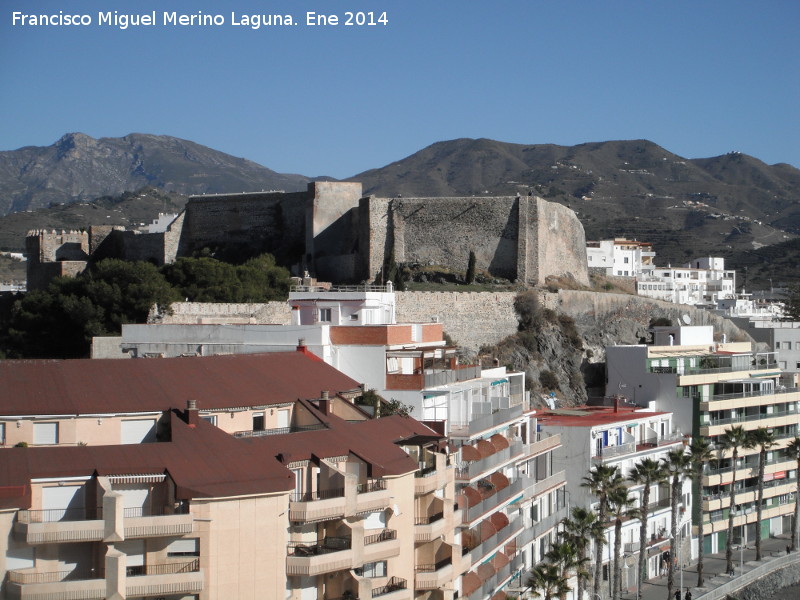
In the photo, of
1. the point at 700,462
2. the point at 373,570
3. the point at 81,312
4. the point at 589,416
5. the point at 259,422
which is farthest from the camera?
the point at 81,312

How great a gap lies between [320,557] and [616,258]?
67593 millimetres

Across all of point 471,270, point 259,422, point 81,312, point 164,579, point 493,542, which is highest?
point 471,270

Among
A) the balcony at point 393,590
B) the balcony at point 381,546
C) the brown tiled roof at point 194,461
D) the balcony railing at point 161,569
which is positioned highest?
the brown tiled roof at point 194,461

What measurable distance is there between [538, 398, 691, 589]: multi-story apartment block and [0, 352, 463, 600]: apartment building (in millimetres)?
9215

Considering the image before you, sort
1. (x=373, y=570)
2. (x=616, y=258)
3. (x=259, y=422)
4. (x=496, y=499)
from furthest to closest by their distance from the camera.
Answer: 1. (x=616, y=258)
2. (x=496, y=499)
3. (x=259, y=422)
4. (x=373, y=570)

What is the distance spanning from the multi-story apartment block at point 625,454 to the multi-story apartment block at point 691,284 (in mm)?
38162

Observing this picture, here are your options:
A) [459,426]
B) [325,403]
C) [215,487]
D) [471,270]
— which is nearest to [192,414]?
[215,487]

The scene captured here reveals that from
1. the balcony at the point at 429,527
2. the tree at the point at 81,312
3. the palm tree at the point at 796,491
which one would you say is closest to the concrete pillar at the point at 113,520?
the balcony at the point at 429,527

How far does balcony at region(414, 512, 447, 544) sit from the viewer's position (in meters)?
20.7

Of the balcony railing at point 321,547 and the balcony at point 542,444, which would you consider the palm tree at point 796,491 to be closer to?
the balcony at point 542,444

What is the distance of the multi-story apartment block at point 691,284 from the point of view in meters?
78.6

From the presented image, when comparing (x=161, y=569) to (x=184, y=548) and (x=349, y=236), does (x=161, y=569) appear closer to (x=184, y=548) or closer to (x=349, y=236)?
(x=184, y=548)

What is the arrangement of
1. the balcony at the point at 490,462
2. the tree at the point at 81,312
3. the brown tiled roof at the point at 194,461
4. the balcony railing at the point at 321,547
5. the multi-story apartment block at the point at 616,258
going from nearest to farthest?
the brown tiled roof at the point at 194,461, the balcony railing at the point at 321,547, the balcony at the point at 490,462, the tree at the point at 81,312, the multi-story apartment block at the point at 616,258

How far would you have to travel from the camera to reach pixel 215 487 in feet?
52.9
